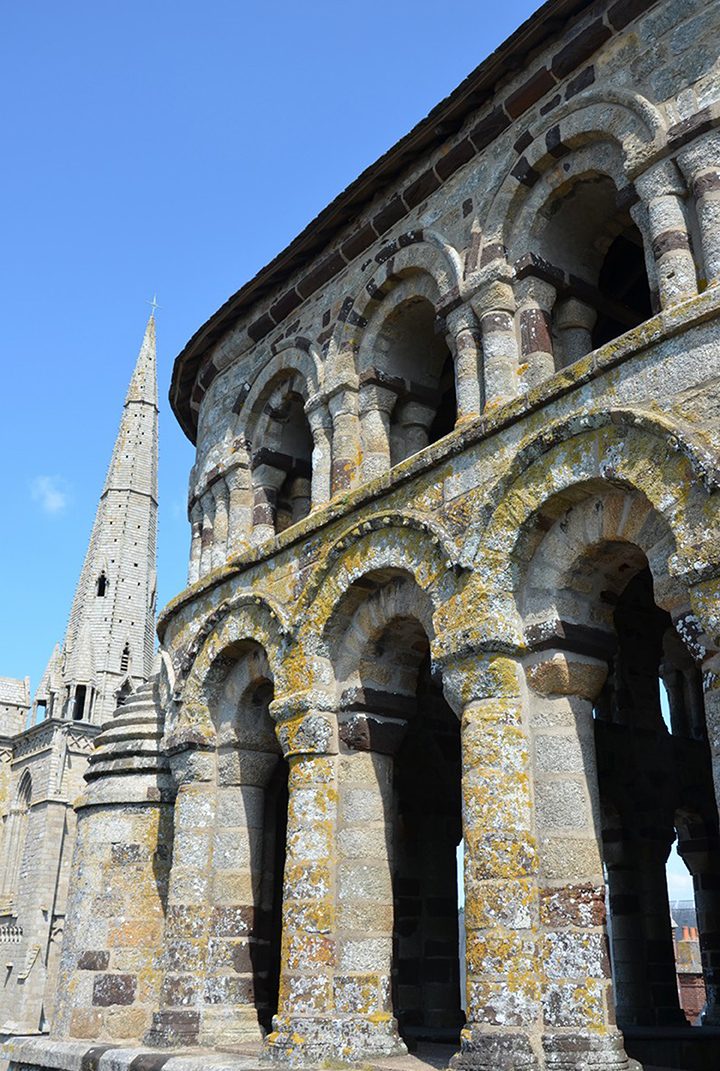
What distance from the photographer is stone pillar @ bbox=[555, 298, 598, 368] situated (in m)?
8.15

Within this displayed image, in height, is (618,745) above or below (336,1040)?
above

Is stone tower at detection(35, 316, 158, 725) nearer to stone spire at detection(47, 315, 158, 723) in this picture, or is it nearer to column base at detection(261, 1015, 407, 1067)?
stone spire at detection(47, 315, 158, 723)

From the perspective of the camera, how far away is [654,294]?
22.2 ft

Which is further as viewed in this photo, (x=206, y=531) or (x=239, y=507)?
(x=206, y=531)

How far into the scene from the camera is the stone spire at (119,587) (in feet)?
166

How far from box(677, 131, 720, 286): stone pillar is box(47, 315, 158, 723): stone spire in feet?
151

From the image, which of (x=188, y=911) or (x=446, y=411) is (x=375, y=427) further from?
(x=188, y=911)

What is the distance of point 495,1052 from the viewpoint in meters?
5.85

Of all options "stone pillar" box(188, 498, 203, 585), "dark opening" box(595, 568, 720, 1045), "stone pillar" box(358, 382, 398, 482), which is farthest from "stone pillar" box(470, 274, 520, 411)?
"stone pillar" box(188, 498, 203, 585)

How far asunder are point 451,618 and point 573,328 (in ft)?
9.04

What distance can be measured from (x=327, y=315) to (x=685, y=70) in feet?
13.9

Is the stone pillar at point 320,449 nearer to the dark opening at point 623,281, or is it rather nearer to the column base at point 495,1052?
the dark opening at point 623,281

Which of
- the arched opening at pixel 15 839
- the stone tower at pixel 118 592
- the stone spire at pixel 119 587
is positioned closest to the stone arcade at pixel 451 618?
the arched opening at pixel 15 839

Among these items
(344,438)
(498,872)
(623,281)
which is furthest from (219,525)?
(498,872)
